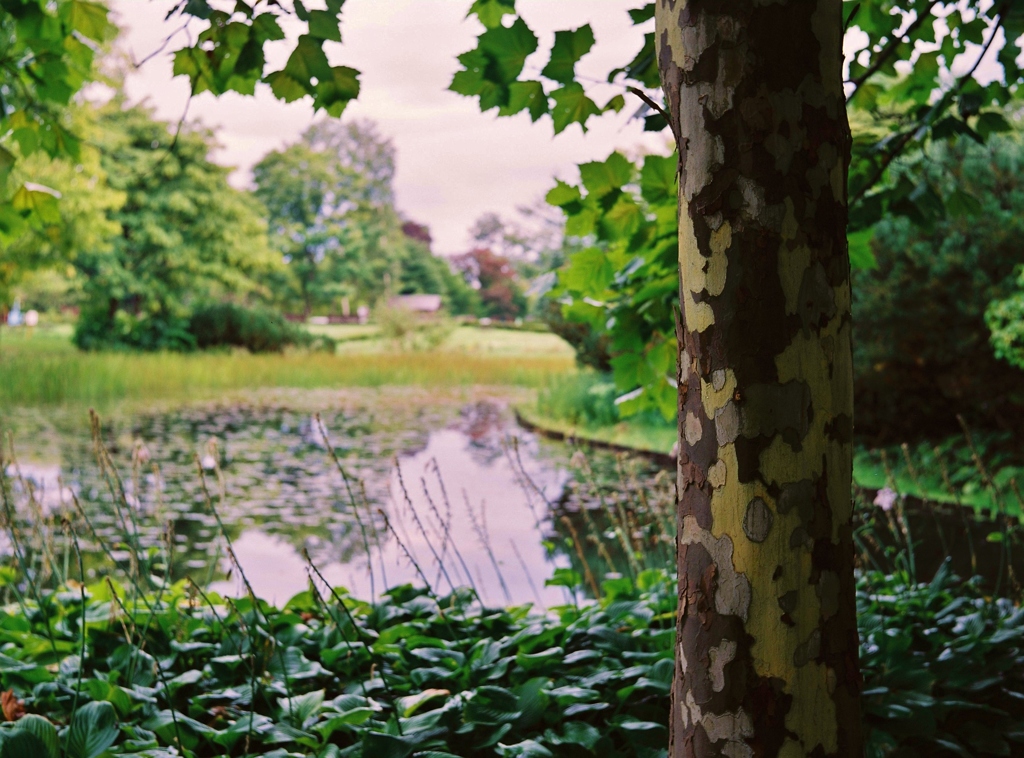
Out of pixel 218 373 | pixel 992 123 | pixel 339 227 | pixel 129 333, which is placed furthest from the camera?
pixel 339 227

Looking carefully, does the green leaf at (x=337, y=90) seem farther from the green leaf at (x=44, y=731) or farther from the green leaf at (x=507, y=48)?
the green leaf at (x=44, y=731)

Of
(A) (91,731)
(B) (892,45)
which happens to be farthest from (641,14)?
(A) (91,731)

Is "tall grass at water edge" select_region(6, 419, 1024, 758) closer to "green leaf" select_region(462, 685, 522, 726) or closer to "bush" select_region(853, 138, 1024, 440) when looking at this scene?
"green leaf" select_region(462, 685, 522, 726)

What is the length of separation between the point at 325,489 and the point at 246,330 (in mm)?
9680

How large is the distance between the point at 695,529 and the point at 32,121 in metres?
1.57

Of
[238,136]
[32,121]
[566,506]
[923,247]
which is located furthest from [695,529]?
[238,136]

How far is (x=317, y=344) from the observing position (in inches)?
583

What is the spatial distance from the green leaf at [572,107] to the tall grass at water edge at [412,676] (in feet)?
2.44

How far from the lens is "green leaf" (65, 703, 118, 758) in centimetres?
113

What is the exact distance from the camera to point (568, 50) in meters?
1.48

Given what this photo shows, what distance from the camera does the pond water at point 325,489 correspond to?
351 cm

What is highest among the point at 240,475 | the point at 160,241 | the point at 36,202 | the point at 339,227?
the point at 339,227

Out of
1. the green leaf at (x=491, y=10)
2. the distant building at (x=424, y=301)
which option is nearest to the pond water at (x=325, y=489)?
the green leaf at (x=491, y=10)

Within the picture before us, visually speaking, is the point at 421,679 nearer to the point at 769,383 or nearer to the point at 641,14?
the point at 769,383
